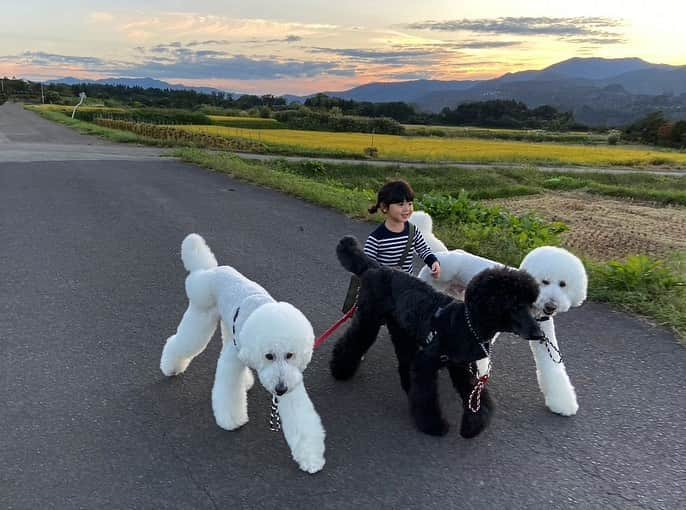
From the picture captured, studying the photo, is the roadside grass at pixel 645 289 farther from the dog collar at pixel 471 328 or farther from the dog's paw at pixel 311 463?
the dog's paw at pixel 311 463

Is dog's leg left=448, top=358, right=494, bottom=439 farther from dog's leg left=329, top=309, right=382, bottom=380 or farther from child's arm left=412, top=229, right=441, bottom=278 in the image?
child's arm left=412, top=229, right=441, bottom=278

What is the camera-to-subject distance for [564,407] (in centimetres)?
334

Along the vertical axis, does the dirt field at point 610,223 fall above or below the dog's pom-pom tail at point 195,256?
below

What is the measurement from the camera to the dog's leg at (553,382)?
3.35 meters

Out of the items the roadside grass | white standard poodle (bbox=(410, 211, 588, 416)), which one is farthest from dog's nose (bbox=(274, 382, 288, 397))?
the roadside grass

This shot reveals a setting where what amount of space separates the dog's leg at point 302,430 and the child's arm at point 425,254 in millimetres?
1534

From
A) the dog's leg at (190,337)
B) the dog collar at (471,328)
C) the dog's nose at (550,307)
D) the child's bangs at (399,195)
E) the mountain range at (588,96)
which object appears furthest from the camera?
the mountain range at (588,96)

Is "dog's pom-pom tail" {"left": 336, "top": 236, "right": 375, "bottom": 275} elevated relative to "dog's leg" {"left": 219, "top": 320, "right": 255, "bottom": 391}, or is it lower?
elevated

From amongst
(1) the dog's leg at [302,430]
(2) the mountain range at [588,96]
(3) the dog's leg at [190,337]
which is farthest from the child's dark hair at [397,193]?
(2) the mountain range at [588,96]

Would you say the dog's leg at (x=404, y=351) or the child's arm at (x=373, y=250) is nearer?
the dog's leg at (x=404, y=351)

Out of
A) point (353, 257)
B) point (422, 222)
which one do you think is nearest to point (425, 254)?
point (422, 222)

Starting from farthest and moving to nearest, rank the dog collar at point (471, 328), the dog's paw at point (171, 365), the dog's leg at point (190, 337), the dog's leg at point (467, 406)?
the dog's paw at point (171, 365)
the dog's leg at point (190, 337)
the dog's leg at point (467, 406)
the dog collar at point (471, 328)

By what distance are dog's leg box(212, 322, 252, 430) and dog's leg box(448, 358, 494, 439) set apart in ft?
4.21

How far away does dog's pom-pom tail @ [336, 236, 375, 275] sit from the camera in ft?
12.0
